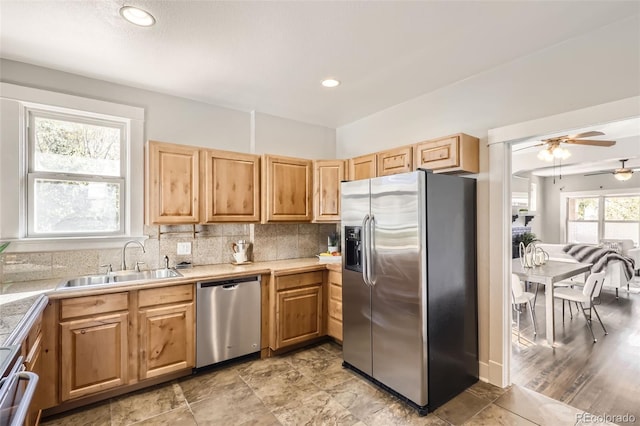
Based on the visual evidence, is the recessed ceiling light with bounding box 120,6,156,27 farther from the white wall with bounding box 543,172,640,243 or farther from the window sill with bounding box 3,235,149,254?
the white wall with bounding box 543,172,640,243

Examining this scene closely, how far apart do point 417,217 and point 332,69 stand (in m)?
1.44

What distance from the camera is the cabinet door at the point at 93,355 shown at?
2174 mm

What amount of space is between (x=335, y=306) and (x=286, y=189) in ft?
4.55

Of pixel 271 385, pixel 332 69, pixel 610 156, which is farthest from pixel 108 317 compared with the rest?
pixel 610 156

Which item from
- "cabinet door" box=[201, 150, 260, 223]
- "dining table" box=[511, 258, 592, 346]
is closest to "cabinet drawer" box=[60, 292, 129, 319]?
"cabinet door" box=[201, 150, 260, 223]

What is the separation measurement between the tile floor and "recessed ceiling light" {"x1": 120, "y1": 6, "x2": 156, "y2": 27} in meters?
2.65

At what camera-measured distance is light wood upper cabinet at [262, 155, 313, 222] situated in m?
3.33

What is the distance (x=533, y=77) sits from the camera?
7.73 feet

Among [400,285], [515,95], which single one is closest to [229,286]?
[400,285]

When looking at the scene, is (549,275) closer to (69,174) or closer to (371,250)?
(371,250)

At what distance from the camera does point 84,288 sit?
2232 millimetres

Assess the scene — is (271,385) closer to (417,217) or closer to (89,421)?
(89,421)

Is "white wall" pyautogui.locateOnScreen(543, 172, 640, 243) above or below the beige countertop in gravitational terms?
above

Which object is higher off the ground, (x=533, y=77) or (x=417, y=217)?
(x=533, y=77)
